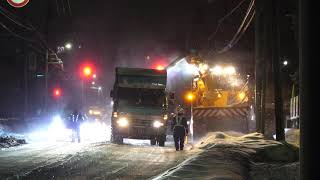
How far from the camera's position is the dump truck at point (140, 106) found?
25.9 m

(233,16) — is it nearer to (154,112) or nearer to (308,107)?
(154,112)

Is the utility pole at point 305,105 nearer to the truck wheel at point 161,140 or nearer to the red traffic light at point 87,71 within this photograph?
the truck wheel at point 161,140

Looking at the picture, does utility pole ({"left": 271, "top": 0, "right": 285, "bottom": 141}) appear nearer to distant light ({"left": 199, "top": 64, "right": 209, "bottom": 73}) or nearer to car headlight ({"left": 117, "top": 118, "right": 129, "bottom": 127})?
car headlight ({"left": 117, "top": 118, "right": 129, "bottom": 127})

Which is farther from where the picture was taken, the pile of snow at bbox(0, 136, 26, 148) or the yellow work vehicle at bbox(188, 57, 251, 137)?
the yellow work vehicle at bbox(188, 57, 251, 137)

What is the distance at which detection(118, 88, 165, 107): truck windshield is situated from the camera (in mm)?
26641

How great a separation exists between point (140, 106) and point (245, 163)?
12.6 metres

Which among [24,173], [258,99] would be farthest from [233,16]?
[24,173]

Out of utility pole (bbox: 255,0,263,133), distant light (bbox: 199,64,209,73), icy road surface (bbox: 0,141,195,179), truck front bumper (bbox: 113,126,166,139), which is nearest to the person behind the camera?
icy road surface (bbox: 0,141,195,179)

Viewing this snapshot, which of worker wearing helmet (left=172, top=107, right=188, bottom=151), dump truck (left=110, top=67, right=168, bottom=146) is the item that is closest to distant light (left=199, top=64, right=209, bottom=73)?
dump truck (left=110, top=67, right=168, bottom=146)

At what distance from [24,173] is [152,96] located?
569 inches

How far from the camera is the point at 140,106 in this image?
2656cm

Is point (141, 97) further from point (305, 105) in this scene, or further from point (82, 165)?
point (305, 105)

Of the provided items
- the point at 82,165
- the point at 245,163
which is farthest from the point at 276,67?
the point at 82,165

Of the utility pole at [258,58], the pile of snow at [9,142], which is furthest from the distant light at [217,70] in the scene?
the pile of snow at [9,142]
